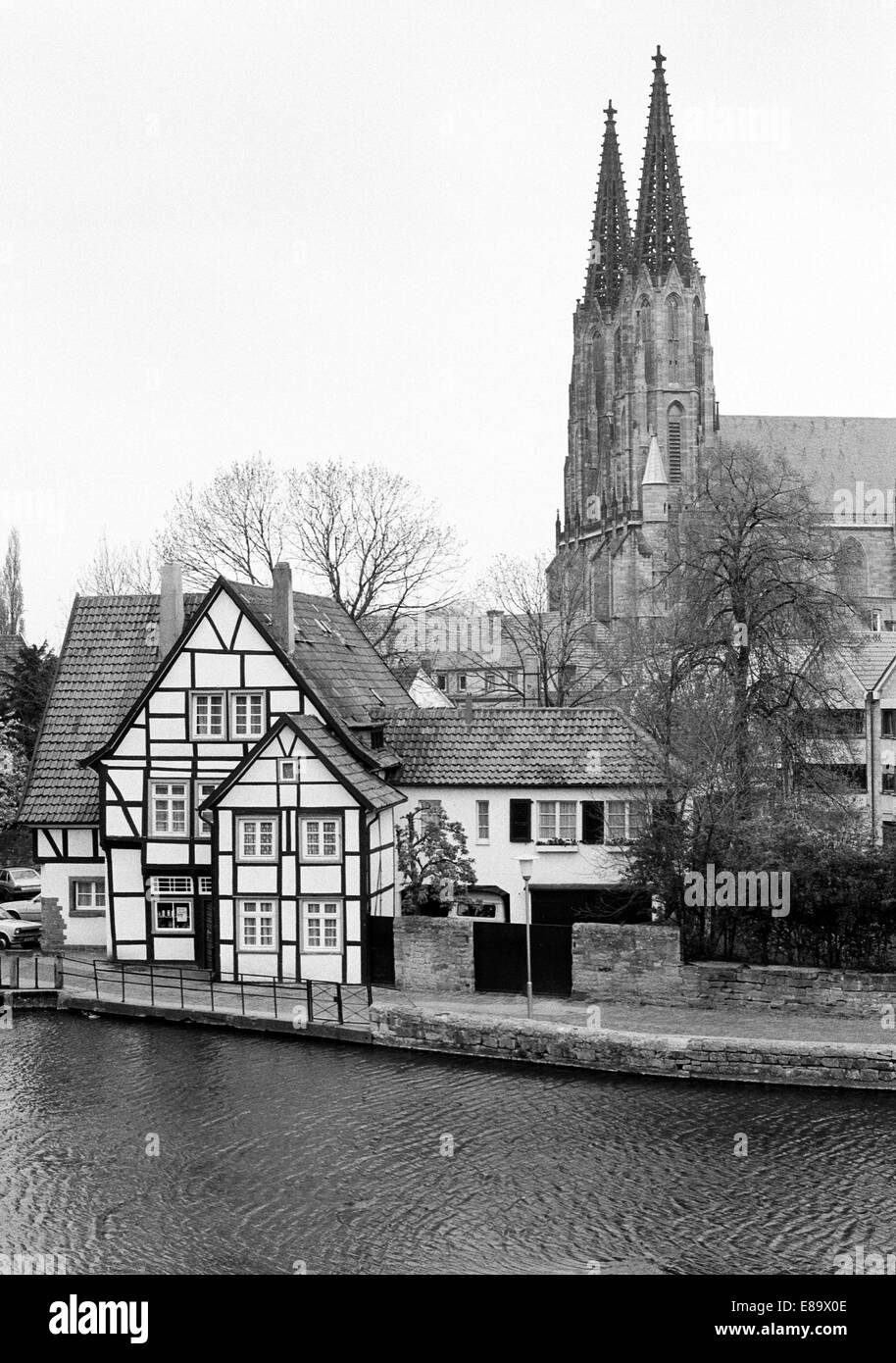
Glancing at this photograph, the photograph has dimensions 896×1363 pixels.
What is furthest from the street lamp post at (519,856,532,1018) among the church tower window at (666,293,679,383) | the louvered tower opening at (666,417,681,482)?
the church tower window at (666,293,679,383)

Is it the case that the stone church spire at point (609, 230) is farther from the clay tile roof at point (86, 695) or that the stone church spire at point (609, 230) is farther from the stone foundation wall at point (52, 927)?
the stone foundation wall at point (52, 927)

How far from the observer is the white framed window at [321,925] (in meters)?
29.4

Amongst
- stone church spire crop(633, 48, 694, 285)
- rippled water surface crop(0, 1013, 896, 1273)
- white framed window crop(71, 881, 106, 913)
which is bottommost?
rippled water surface crop(0, 1013, 896, 1273)

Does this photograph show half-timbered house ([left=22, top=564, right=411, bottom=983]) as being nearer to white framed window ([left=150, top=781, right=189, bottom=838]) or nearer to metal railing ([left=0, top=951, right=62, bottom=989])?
white framed window ([left=150, top=781, right=189, bottom=838])

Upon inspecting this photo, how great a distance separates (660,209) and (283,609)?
77.1 meters

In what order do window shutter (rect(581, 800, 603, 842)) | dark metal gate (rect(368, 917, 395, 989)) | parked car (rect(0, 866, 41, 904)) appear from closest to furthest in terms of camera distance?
dark metal gate (rect(368, 917, 395, 989))
window shutter (rect(581, 800, 603, 842))
parked car (rect(0, 866, 41, 904))

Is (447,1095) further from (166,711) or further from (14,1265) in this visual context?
(166,711)

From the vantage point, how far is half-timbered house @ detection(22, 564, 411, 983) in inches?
1161

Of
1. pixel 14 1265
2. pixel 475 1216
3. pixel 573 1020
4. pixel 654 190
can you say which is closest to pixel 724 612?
pixel 573 1020

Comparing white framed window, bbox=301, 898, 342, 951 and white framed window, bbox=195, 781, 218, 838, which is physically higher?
white framed window, bbox=195, 781, 218, 838

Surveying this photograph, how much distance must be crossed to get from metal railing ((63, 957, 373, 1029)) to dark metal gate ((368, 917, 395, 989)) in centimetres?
49

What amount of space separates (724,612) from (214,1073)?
639 inches

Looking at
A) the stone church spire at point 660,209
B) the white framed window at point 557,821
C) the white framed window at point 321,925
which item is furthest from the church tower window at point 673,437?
the white framed window at point 321,925

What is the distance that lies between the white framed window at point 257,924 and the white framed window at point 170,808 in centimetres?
269
